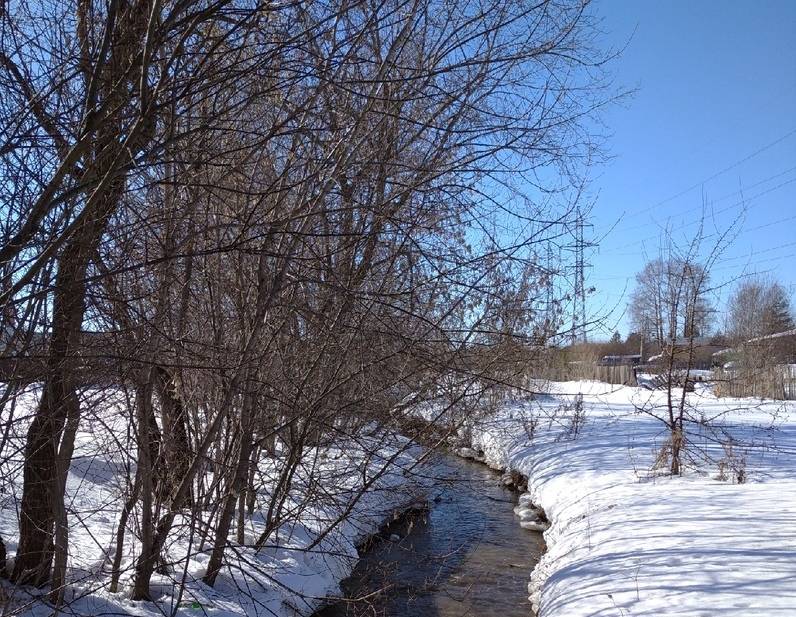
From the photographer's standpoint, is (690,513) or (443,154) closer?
(443,154)

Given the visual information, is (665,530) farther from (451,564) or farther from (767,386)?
(767,386)

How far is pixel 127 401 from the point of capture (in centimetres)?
468

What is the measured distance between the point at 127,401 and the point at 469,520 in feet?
24.3

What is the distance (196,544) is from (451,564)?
3.43 m

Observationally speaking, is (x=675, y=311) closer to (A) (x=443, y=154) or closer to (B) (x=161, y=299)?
(A) (x=443, y=154)

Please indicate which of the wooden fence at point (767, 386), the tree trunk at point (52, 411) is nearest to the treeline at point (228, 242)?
the tree trunk at point (52, 411)

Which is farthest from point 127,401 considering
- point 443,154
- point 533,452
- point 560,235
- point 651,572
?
point 533,452

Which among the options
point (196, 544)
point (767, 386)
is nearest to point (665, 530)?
point (196, 544)

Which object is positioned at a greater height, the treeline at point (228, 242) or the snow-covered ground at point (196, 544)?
the treeline at point (228, 242)

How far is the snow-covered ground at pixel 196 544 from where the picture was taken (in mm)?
4699

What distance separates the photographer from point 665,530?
6922 millimetres

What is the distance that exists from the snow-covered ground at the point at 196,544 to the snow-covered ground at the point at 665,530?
71.2 inches

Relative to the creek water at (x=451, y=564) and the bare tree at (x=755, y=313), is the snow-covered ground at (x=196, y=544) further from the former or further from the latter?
the bare tree at (x=755, y=313)

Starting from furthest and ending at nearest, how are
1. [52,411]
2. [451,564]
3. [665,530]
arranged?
[451,564] → [665,530] → [52,411]
